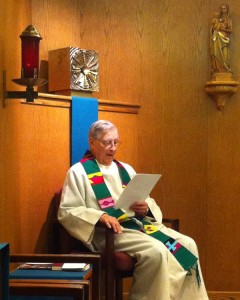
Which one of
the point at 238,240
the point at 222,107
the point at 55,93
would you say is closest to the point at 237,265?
the point at 238,240

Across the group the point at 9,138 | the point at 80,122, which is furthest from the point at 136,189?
the point at 9,138

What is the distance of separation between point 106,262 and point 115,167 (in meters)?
0.81

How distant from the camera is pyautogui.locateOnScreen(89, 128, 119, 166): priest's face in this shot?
3.99 meters

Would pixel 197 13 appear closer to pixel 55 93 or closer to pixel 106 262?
pixel 55 93

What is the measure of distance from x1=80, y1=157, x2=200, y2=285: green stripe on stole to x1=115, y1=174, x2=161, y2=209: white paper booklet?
0.31 ft

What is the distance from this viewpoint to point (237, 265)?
4.77 meters

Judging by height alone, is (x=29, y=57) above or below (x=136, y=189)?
above

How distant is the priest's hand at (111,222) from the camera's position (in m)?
3.60

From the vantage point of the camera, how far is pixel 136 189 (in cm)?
380

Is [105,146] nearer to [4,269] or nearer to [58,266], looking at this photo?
[58,266]

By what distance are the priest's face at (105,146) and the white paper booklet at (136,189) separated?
36 centimetres

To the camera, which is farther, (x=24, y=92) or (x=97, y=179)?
(x=97, y=179)

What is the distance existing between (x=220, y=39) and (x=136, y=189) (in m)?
1.55

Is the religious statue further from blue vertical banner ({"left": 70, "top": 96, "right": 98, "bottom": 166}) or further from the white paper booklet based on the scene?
the white paper booklet
